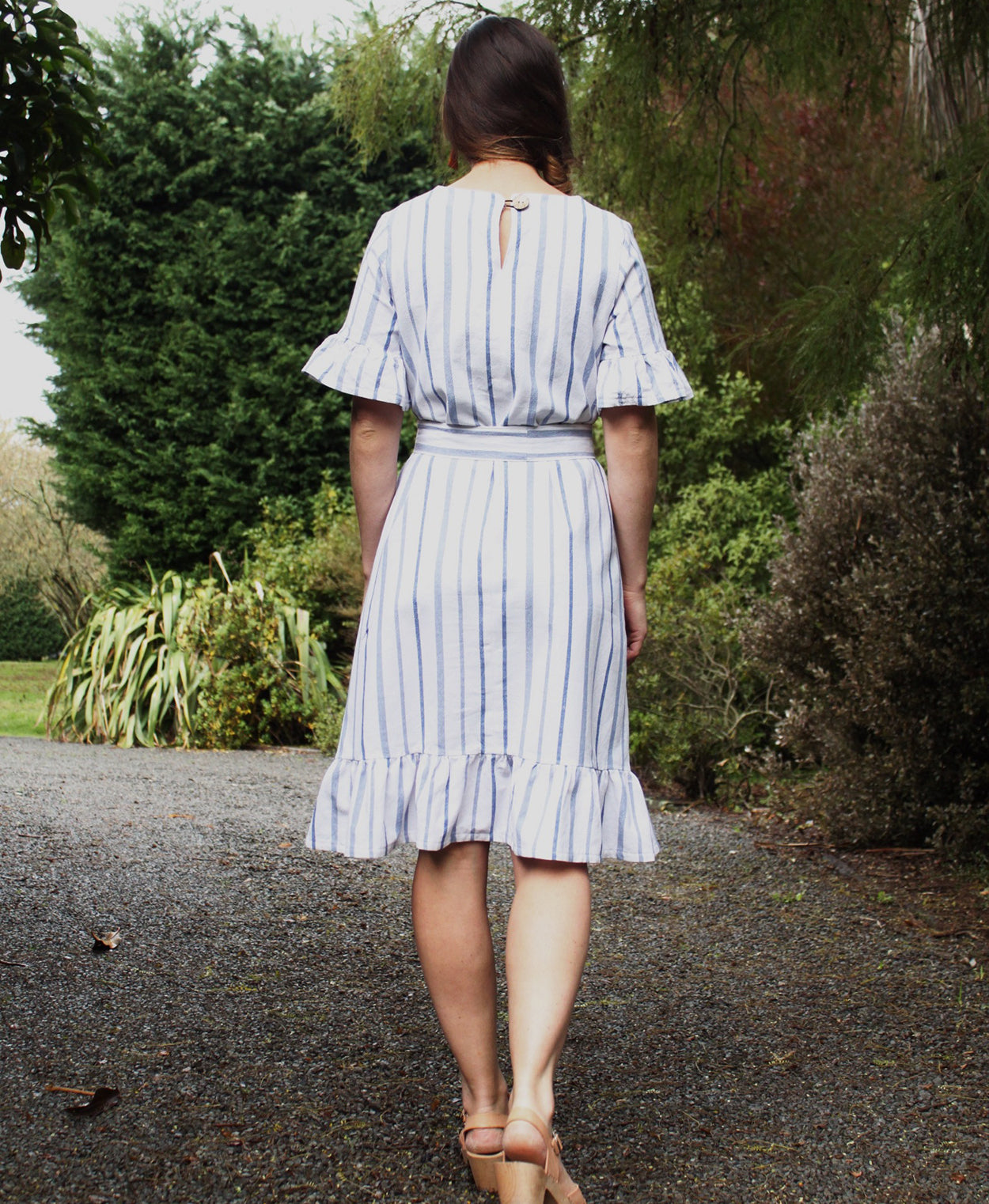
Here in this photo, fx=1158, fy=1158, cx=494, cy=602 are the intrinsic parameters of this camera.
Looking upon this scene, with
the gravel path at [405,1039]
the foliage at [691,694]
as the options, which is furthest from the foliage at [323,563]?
the gravel path at [405,1039]

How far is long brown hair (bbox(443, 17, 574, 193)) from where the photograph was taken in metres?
1.69

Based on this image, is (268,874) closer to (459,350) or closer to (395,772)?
(395,772)

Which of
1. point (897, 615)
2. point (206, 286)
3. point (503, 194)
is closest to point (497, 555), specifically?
point (503, 194)

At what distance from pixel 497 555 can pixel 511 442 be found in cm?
17

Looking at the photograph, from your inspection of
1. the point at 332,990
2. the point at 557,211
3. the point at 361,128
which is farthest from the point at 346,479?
the point at 557,211

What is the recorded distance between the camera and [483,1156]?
5.21ft

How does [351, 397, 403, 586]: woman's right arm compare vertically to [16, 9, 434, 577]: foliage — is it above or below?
below

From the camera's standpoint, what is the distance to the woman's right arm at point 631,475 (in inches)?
65.9

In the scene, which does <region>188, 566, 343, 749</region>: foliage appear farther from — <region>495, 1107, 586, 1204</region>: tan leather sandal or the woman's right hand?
<region>495, 1107, 586, 1204</region>: tan leather sandal

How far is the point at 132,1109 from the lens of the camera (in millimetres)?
1775

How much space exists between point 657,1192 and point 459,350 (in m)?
1.21

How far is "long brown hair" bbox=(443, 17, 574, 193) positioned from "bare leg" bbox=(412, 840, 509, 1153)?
3.36 feet

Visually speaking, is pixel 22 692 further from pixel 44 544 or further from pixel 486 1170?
pixel 486 1170

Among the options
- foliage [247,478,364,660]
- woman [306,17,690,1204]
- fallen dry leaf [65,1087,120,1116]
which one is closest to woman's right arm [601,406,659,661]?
woman [306,17,690,1204]
